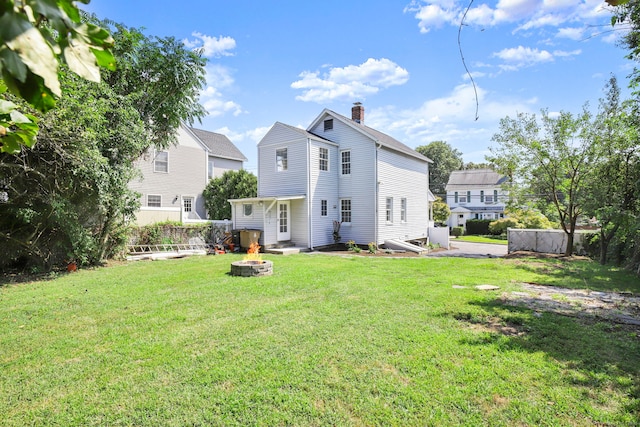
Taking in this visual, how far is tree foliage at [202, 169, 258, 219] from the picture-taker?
861 inches

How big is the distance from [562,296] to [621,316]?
1487mm

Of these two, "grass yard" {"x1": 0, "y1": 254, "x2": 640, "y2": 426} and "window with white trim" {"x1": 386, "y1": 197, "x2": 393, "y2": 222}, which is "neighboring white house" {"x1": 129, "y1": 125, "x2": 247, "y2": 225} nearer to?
"window with white trim" {"x1": 386, "y1": 197, "x2": 393, "y2": 222}

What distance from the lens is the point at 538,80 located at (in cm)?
764

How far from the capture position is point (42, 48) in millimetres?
638

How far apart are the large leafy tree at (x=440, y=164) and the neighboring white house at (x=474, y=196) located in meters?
6.56

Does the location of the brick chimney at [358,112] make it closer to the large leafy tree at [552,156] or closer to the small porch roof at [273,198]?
the small porch roof at [273,198]

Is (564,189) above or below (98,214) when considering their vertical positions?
above

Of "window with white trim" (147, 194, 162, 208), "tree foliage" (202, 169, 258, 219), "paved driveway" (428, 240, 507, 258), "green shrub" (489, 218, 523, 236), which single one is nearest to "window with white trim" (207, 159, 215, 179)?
"tree foliage" (202, 169, 258, 219)

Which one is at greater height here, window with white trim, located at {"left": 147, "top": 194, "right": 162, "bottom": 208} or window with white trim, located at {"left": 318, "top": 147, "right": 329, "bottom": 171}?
window with white trim, located at {"left": 318, "top": 147, "right": 329, "bottom": 171}

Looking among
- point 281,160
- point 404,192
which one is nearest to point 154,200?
point 281,160

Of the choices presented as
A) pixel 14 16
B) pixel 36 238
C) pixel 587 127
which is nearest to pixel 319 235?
pixel 36 238

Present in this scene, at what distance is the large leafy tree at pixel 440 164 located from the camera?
53.1 m

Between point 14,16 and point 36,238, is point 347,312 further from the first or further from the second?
point 36,238

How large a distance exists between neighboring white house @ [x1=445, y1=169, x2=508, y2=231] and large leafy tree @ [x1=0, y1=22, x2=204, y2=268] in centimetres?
3756
